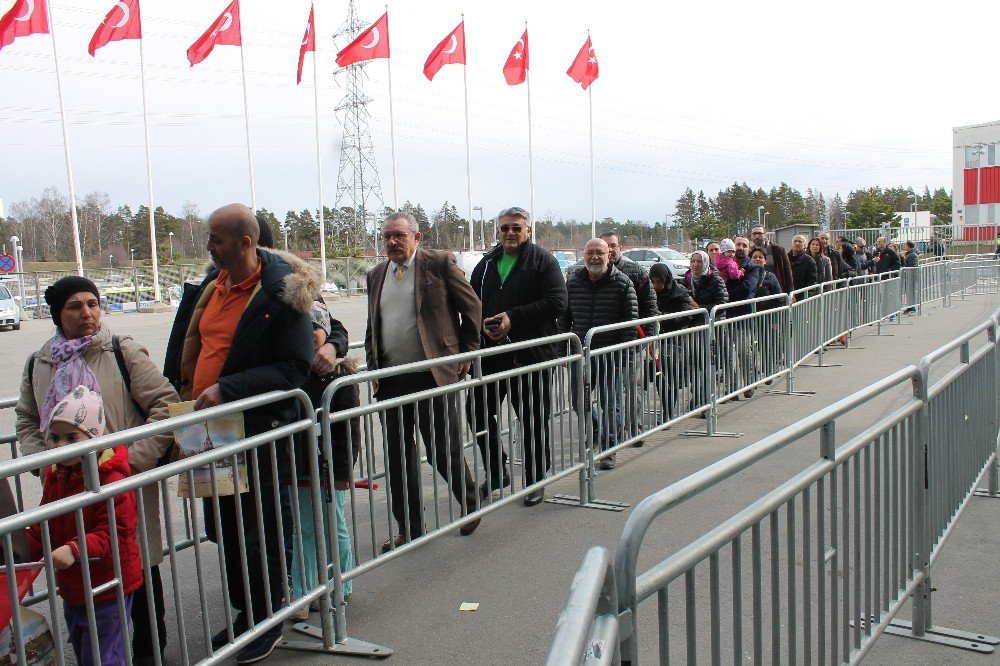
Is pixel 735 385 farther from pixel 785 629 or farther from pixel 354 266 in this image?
pixel 354 266

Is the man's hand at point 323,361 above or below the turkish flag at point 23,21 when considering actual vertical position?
below

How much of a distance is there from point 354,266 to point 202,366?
42.1 meters

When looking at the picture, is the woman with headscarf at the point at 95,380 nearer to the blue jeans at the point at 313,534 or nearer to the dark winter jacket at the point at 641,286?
the blue jeans at the point at 313,534

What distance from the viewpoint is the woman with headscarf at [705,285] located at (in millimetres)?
9672

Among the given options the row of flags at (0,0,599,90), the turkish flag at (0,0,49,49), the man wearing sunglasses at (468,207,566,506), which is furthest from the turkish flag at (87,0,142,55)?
the man wearing sunglasses at (468,207,566,506)

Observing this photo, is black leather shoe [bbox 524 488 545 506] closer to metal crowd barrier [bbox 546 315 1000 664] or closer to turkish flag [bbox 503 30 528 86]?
metal crowd barrier [bbox 546 315 1000 664]

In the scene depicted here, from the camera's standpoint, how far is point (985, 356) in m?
4.77

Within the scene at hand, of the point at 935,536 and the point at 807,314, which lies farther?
the point at 807,314

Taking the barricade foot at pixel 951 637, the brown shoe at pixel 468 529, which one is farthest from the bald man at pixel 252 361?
the barricade foot at pixel 951 637

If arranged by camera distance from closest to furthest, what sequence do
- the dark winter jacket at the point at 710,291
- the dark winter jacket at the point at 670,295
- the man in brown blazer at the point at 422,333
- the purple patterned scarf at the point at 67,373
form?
the purple patterned scarf at the point at 67,373 < the man in brown blazer at the point at 422,333 < the dark winter jacket at the point at 670,295 < the dark winter jacket at the point at 710,291

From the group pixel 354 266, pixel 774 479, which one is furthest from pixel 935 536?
pixel 354 266

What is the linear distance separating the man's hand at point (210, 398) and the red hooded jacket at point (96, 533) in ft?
1.27

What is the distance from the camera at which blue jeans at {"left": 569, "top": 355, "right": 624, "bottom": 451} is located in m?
6.20

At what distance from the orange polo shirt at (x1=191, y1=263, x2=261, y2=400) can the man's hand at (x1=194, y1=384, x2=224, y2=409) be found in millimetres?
229
